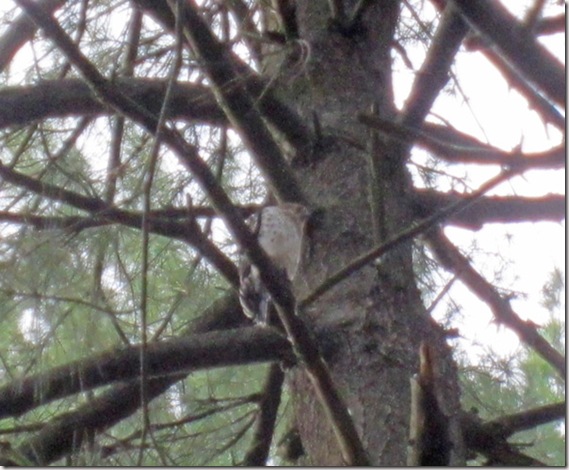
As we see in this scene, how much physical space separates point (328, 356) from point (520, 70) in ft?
4.16

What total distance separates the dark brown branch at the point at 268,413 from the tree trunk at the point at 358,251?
0.46 metres

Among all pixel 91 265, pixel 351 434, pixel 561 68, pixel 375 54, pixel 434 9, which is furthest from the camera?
pixel 434 9

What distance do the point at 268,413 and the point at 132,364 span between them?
2.73ft

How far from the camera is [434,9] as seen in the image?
3.64 metres

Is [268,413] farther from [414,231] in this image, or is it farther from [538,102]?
[538,102]

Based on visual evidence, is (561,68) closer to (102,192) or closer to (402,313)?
(402,313)

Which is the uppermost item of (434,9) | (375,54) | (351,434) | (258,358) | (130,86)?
(434,9)

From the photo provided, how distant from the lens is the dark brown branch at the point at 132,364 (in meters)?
2.46

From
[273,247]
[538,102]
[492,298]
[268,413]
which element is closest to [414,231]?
[538,102]

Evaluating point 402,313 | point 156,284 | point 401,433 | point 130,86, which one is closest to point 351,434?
point 401,433

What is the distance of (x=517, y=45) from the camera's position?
1478 mm

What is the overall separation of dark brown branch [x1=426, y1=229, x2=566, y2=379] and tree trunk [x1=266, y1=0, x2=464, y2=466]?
235mm

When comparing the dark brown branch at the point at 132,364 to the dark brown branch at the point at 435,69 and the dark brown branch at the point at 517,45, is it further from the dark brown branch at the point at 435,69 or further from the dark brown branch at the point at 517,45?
the dark brown branch at the point at 517,45

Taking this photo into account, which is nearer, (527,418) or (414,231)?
(414,231)
